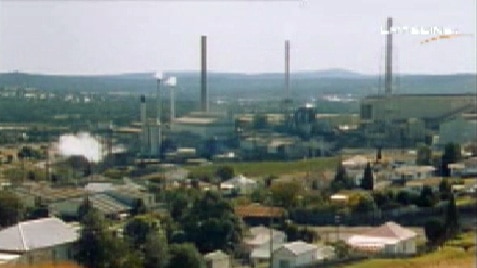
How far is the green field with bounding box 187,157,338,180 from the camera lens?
337 cm

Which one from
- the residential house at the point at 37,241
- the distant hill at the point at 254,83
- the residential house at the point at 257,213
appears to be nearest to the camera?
the residential house at the point at 37,241

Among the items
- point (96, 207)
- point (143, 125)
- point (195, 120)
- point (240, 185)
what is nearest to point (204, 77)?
point (195, 120)

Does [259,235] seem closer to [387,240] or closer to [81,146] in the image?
[387,240]

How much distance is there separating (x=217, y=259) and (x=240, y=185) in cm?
29

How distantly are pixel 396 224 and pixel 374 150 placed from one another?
1.05 ft

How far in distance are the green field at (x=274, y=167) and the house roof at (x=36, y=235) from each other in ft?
1.70

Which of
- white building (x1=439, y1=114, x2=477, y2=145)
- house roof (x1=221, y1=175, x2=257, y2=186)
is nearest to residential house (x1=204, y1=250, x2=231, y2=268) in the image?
house roof (x1=221, y1=175, x2=257, y2=186)

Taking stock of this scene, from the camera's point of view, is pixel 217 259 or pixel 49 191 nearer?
pixel 49 191

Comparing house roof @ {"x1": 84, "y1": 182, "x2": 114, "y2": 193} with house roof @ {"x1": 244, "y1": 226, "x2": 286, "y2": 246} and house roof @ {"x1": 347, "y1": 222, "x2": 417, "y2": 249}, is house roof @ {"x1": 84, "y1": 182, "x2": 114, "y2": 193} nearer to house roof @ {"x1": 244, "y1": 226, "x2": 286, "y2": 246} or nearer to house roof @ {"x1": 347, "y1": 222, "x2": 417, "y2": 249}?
house roof @ {"x1": 244, "y1": 226, "x2": 286, "y2": 246}

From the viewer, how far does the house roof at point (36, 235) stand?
9.71ft

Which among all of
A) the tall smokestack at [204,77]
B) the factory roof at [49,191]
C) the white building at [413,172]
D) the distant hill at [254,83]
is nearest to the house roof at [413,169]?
the white building at [413,172]

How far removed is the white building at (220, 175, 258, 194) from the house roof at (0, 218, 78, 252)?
0.60m

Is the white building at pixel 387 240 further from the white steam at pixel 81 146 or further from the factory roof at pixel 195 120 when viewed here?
the white steam at pixel 81 146

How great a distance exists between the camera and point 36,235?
3006mm
